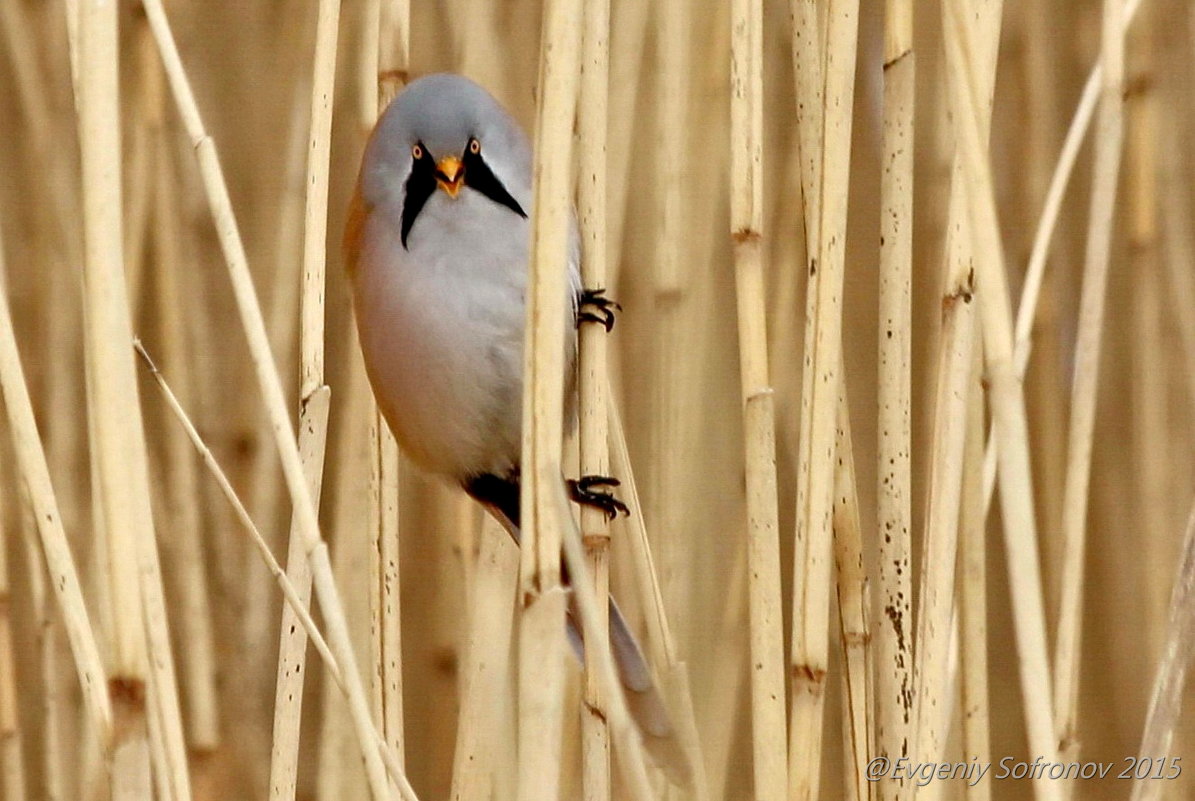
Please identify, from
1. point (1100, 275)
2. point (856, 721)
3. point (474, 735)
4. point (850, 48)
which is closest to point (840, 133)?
point (850, 48)

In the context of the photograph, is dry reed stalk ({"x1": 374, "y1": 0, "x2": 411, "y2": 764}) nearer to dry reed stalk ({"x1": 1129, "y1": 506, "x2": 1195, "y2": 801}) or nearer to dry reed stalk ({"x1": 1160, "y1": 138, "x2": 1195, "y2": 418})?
dry reed stalk ({"x1": 1129, "y1": 506, "x2": 1195, "y2": 801})

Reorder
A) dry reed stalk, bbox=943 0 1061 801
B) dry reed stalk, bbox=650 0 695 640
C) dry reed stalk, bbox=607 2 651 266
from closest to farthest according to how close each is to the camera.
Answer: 1. dry reed stalk, bbox=943 0 1061 801
2. dry reed stalk, bbox=650 0 695 640
3. dry reed stalk, bbox=607 2 651 266

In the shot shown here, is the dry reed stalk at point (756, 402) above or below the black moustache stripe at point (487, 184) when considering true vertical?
below

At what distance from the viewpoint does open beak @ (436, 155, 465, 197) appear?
91cm

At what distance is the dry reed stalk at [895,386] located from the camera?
0.82 metres

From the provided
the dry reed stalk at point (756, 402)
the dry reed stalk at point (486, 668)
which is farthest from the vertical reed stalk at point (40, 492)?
the dry reed stalk at point (756, 402)

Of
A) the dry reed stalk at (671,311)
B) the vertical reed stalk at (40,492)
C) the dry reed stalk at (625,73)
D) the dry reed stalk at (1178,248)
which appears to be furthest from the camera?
the dry reed stalk at (1178,248)

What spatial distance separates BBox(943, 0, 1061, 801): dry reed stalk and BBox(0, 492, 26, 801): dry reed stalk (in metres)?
0.81

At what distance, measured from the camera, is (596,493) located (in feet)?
2.70

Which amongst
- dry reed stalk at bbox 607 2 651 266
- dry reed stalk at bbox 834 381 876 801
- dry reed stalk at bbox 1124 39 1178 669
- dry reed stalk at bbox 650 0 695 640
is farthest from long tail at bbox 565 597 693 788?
dry reed stalk at bbox 1124 39 1178 669

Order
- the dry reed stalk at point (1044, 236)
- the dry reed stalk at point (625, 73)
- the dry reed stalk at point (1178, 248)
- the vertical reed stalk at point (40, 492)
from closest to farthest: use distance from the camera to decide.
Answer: the vertical reed stalk at point (40, 492) → the dry reed stalk at point (1044, 236) → the dry reed stalk at point (625, 73) → the dry reed stalk at point (1178, 248)

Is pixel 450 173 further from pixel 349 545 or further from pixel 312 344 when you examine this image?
pixel 349 545

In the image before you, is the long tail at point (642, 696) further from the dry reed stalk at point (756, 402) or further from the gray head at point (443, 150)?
the gray head at point (443, 150)

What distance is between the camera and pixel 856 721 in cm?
85
